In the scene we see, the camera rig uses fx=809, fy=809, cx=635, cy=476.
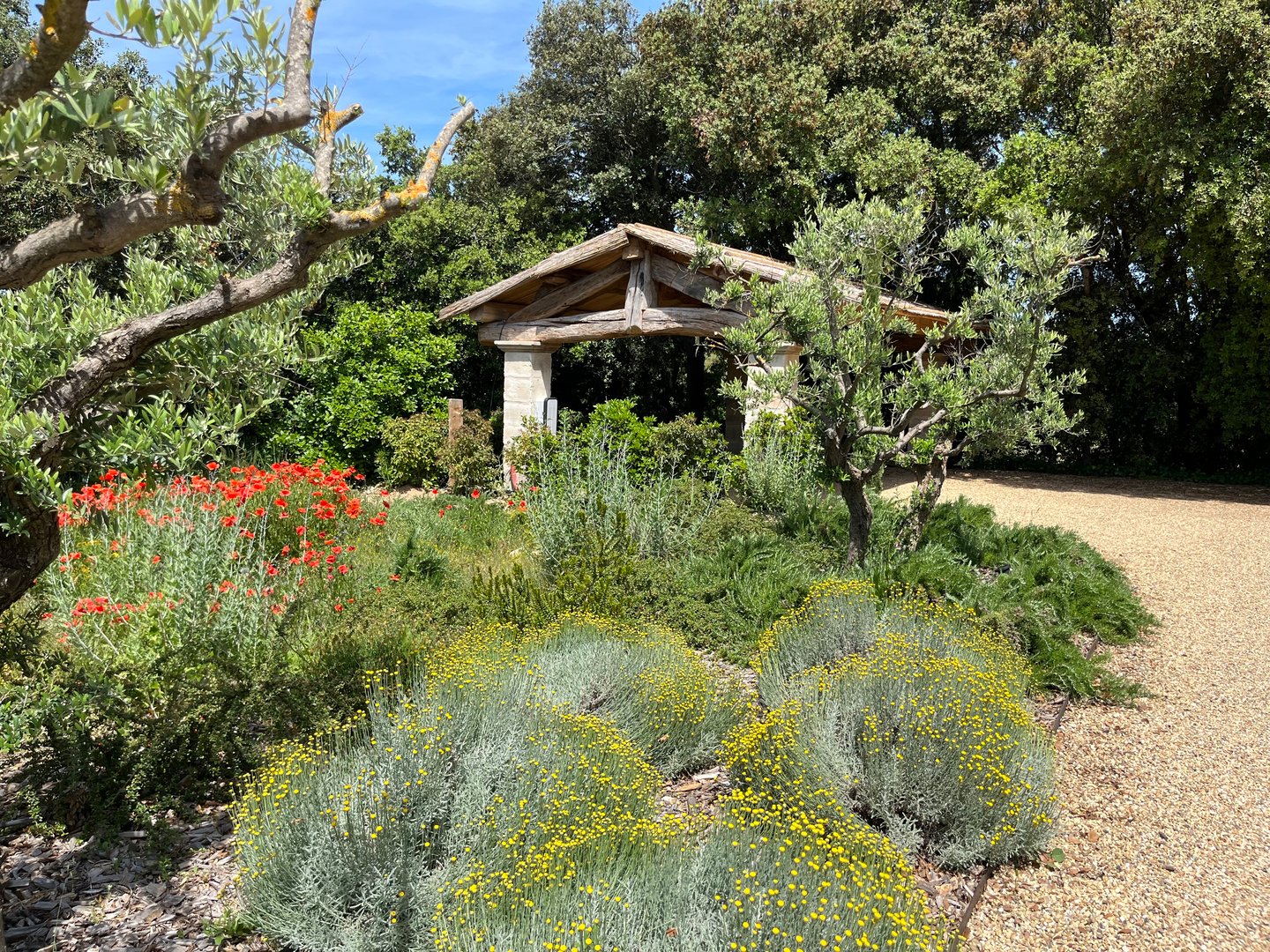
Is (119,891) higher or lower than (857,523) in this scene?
lower

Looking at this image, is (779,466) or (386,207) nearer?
(386,207)

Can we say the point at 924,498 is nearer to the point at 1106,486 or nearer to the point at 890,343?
the point at 890,343

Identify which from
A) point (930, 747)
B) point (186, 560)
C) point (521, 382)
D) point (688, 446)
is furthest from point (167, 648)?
point (521, 382)

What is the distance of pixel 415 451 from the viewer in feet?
36.3

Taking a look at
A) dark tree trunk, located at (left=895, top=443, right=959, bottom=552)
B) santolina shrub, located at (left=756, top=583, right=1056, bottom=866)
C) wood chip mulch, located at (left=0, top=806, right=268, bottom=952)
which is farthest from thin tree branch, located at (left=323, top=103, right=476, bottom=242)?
dark tree trunk, located at (left=895, top=443, right=959, bottom=552)

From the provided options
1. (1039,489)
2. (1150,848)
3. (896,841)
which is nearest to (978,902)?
(896,841)

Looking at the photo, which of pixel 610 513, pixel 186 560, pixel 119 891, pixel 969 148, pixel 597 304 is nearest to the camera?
pixel 119 891

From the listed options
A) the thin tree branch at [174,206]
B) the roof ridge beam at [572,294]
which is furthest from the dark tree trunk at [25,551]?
the roof ridge beam at [572,294]

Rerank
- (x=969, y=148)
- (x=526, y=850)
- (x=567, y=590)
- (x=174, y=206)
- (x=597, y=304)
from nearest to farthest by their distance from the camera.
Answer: (x=174, y=206) < (x=526, y=850) < (x=567, y=590) < (x=597, y=304) < (x=969, y=148)

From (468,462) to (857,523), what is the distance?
20.2ft

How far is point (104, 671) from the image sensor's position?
11.2 feet

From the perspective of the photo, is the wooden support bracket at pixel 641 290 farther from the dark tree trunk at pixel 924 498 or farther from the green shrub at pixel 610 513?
the dark tree trunk at pixel 924 498

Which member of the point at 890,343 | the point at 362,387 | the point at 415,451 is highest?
the point at 890,343

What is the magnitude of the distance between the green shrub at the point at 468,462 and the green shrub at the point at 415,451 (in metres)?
0.16
